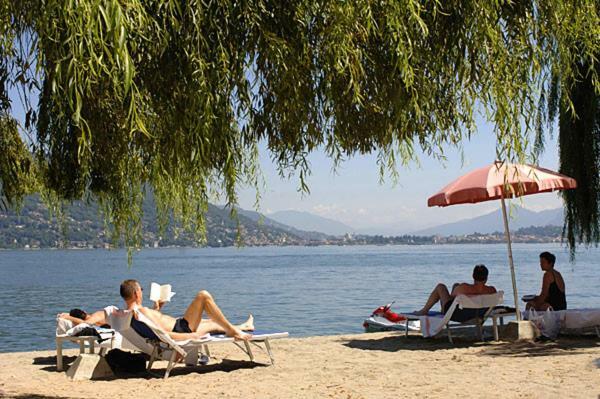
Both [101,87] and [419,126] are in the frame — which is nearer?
[101,87]

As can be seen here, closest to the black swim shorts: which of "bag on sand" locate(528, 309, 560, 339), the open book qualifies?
the open book

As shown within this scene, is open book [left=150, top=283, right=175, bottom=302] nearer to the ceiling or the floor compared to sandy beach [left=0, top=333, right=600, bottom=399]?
nearer to the ceiling

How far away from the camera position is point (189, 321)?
24.1 ft

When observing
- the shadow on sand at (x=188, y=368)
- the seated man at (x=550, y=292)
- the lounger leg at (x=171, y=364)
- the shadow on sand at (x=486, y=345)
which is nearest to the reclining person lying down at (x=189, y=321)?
the lounger leg at (x=171, y=364)

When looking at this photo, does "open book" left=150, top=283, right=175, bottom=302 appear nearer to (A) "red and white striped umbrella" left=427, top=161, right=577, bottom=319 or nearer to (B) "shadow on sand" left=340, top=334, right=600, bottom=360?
(B) "shadow on sand" left=340, top=334, right=600, bottom=360

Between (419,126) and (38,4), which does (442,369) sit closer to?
(419,126)

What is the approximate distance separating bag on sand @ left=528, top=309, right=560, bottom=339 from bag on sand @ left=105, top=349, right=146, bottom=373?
13.7 ft

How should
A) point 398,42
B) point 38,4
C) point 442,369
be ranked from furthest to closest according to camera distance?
point 442,369 → point 398,42 → point 38,4

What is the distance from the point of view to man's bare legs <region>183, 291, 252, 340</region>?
7.19 metres

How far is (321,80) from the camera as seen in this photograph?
14.1 feet

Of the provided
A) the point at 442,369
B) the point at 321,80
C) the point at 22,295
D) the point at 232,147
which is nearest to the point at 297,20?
the point at 321,80

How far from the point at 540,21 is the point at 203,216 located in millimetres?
2189

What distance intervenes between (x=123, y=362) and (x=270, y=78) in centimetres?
396

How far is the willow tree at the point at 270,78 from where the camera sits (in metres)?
3.76
